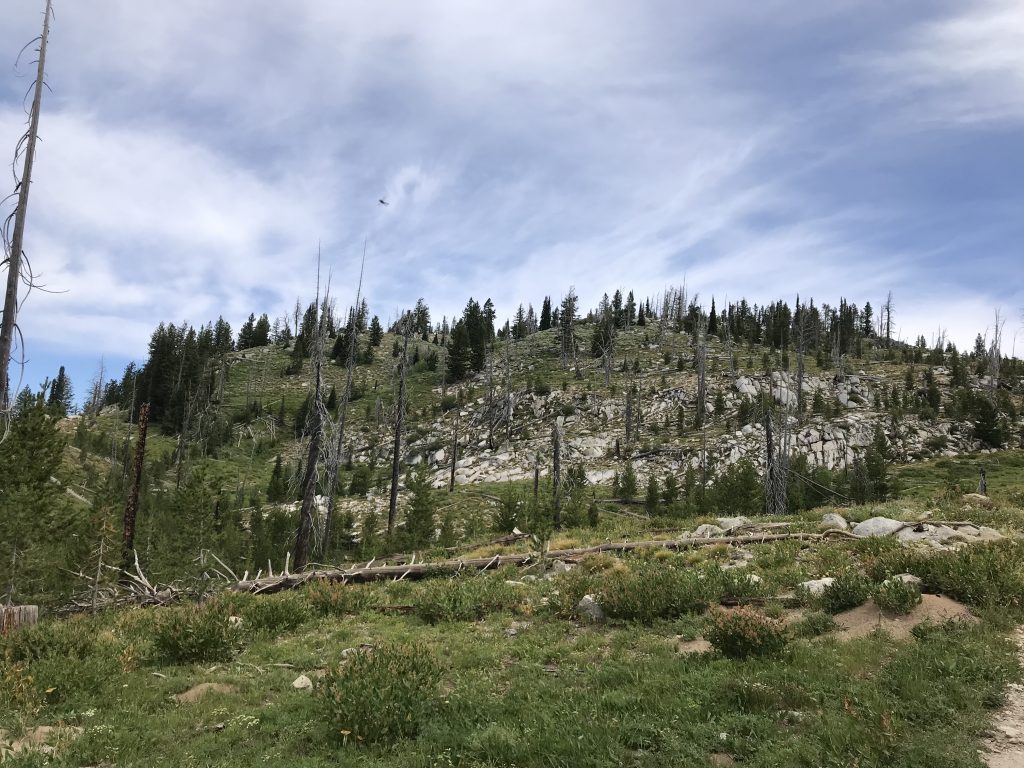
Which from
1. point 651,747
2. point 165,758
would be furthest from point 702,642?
point 165,758

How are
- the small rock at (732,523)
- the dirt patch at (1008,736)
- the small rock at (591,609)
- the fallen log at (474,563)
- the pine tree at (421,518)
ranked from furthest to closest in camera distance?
the pine tree at (421,518)
the small rock at (732,523)
the fallen log at (474,563)
the small rock at (591,609)
the dirt patch at (1008,736)

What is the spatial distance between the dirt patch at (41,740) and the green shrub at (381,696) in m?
2.81

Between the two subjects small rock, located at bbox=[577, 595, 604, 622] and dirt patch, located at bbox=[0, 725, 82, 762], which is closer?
dirt patch, located at bbox=[0, 725, 82, 762]

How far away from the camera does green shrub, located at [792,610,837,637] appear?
341 inches

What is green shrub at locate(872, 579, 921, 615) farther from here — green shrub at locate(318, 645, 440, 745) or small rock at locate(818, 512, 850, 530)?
small rock at locate(818, 512, 850, 530)

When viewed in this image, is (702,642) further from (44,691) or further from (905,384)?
(905,384)

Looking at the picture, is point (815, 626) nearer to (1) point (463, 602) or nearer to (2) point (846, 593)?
(2) point (846, 593)

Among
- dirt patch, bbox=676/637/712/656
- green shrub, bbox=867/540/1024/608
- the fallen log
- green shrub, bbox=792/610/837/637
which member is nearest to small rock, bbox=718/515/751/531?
the fallen log

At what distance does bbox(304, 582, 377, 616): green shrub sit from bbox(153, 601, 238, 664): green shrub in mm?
3082

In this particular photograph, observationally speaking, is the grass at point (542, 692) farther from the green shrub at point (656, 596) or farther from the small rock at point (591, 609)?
the small rock at point (591, 609)

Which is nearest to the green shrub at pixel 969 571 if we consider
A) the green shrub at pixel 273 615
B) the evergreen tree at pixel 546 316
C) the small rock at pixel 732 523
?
the small rock at pixel 732 523

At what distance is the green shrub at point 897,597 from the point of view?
859 cm

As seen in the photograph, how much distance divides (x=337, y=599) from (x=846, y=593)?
1092 centimetres

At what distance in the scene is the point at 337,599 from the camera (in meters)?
13.4
